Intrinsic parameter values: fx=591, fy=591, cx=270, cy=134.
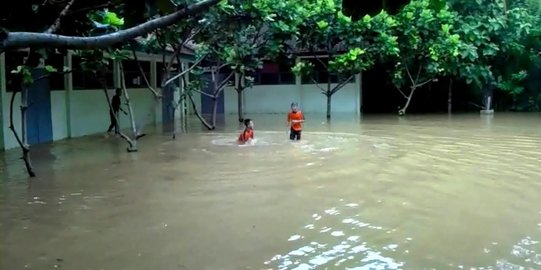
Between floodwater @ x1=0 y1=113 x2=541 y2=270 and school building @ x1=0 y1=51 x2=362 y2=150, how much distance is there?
5.29 ft

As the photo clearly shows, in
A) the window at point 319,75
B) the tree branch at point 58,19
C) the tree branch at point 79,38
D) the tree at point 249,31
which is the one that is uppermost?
the tree at point 249,31

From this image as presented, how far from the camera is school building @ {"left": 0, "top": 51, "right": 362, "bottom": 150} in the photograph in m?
14.1

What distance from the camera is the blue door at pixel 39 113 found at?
1499cm

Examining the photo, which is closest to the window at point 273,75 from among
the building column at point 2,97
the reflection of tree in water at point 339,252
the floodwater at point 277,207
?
the floodwater at point 277,207

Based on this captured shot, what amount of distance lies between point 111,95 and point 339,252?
15019mm

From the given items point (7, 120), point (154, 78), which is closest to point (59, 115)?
point (7, 120)

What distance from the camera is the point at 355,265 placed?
5133 mm

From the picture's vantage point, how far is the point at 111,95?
19.2 m

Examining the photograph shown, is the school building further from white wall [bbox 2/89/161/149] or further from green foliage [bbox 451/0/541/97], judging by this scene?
green foliage [bbox 451/0/541/97]

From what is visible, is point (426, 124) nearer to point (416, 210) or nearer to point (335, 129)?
point (335, 129)

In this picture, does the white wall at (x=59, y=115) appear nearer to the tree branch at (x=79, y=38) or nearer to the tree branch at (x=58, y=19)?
the tree branch at (x=58, y=19)

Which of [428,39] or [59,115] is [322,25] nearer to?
[428,39]

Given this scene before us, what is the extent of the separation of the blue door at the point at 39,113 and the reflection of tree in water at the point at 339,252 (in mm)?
10817

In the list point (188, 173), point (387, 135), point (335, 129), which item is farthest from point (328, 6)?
point (188, 173)
